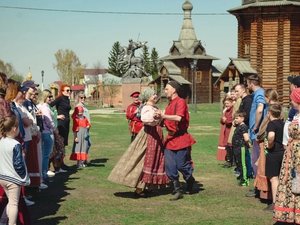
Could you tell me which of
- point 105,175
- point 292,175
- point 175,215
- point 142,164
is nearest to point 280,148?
point 292,175

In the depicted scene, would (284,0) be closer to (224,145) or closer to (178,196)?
(224,145)

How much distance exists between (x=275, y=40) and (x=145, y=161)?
126 ft

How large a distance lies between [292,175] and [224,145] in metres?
6.28

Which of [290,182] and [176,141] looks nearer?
[290,182]

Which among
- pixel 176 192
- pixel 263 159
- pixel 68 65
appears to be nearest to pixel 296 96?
pixel 263 159

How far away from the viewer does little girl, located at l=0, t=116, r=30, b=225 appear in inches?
237

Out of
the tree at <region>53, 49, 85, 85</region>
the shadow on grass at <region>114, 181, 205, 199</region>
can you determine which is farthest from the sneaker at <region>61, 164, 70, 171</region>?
the tree at <region>53, 49, 85, 85</region>

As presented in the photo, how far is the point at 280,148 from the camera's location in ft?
24.9

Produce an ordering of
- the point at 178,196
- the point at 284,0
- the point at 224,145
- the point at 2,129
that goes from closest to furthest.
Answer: the point at 2,129, the point at 178,196, the point at 224,145, the point at 284,0

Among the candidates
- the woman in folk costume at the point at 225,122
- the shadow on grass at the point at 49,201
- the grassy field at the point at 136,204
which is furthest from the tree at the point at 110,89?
the shadow on grass at the point at 49,201

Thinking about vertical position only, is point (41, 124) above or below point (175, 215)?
above

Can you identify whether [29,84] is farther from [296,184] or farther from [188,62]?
[188,62]

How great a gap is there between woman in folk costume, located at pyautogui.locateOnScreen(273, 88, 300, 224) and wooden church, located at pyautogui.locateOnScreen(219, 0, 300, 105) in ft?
131

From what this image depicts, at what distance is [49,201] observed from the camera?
8.55 meters
